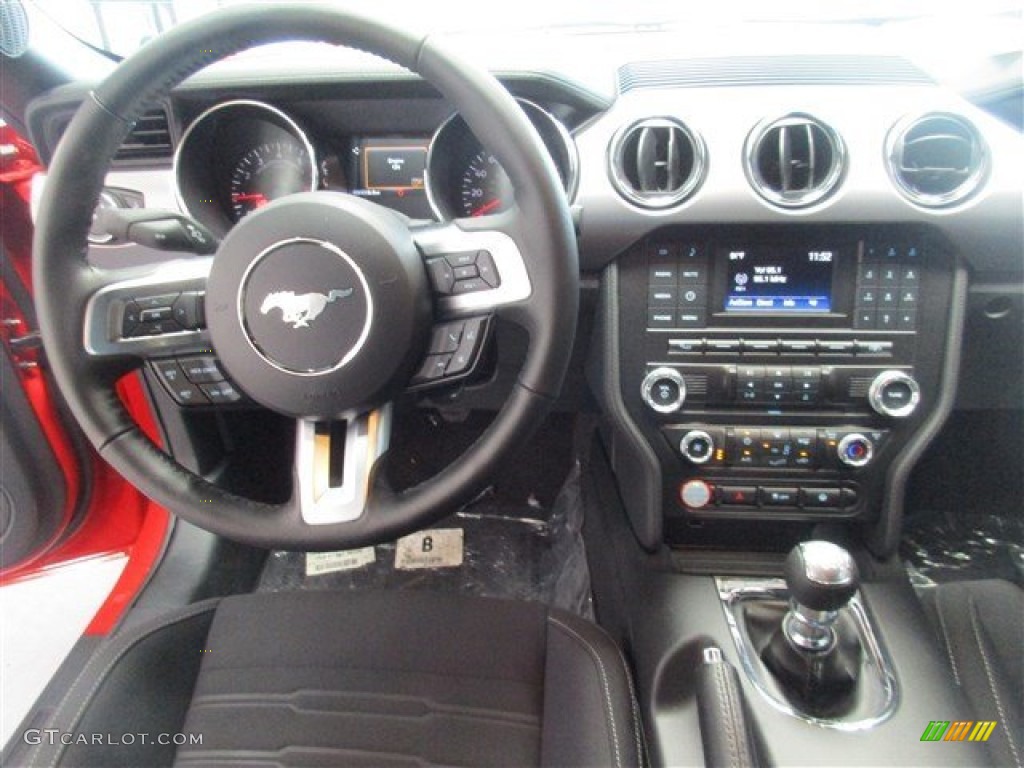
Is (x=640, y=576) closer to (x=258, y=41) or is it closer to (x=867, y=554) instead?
(x=867, y=554)

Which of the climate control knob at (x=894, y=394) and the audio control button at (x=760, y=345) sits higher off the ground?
the audio control button at (x=760, y=345)

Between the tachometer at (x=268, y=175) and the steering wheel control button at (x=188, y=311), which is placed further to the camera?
the tachometer at (x=268, y=175)

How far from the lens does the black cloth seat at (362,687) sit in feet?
3.01

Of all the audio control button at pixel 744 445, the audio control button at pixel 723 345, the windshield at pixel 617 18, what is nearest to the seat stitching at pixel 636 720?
the audio control button at pixel 744 445

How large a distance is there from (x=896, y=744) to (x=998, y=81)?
2.89 feet

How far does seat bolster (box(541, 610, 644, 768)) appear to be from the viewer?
2.91 feet

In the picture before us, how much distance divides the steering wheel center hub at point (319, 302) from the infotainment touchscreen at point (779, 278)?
0.49m

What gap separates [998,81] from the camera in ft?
3.41

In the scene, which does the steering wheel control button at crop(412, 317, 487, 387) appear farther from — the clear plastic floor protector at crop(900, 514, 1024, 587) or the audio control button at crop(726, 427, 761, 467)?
the clear plastic floor protector at crop(900, 514, 1024, 587)

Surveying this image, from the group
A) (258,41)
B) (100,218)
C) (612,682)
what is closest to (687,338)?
(612,682)

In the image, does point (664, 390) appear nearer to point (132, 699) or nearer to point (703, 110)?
point (703, 110)

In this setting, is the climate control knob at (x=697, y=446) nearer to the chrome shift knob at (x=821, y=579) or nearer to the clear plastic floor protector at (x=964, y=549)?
the chrome shift knob at (x=821, y=579)

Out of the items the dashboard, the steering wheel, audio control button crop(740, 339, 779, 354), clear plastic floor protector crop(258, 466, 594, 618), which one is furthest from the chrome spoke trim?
clear plastic floor protector crop(258, 466, 594, 618)

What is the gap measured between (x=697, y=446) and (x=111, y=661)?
859mm
